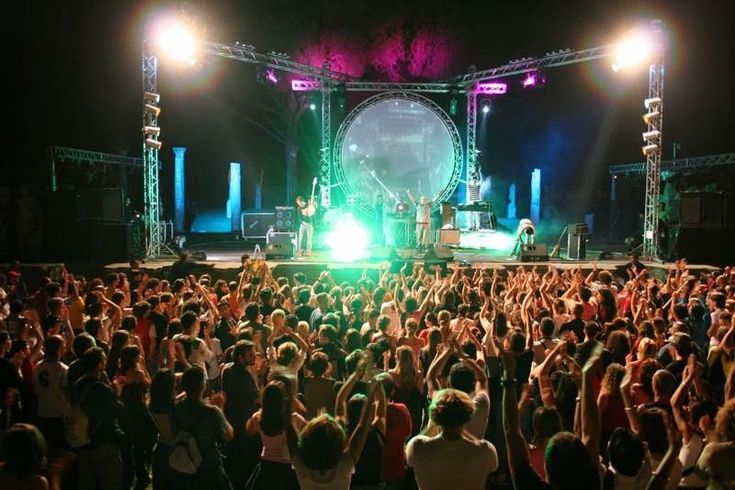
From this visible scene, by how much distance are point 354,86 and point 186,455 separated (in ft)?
61.3

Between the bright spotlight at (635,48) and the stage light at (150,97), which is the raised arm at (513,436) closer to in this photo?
the stage light at (150,97)

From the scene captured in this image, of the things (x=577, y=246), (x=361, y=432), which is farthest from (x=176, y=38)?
(x=361, y=432)

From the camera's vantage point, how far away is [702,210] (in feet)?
→ 51.3

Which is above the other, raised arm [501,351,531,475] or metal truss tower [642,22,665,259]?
metal truss tower [642,22,665,259]

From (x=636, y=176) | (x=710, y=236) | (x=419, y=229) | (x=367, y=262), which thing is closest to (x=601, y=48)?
(x=710, y=236)

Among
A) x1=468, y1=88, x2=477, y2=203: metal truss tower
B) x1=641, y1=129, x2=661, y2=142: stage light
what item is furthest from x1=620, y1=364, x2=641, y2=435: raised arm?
x1=468, y1=88, x2=477, y2=203: metal truss tower

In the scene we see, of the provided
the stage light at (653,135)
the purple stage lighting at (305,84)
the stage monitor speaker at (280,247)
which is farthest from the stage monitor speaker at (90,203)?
the stage light at (653,135)

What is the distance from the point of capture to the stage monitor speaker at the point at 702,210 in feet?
50.9

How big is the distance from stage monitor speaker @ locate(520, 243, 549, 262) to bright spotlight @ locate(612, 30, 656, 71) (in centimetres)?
522

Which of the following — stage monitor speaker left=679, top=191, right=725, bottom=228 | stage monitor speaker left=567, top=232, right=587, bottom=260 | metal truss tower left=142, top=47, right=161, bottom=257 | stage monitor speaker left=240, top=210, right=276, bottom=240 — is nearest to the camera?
metal truss tower left=142, top=47, right=161, bottom=257

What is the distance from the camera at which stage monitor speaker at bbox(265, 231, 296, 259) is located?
51.4ft

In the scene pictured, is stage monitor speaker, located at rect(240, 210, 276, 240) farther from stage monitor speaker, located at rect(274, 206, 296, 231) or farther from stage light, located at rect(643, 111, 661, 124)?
stage light, located at rect(643, 111, 661, 124)

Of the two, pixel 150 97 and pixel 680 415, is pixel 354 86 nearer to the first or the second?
pixel 150 97

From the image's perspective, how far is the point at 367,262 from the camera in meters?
14.8
